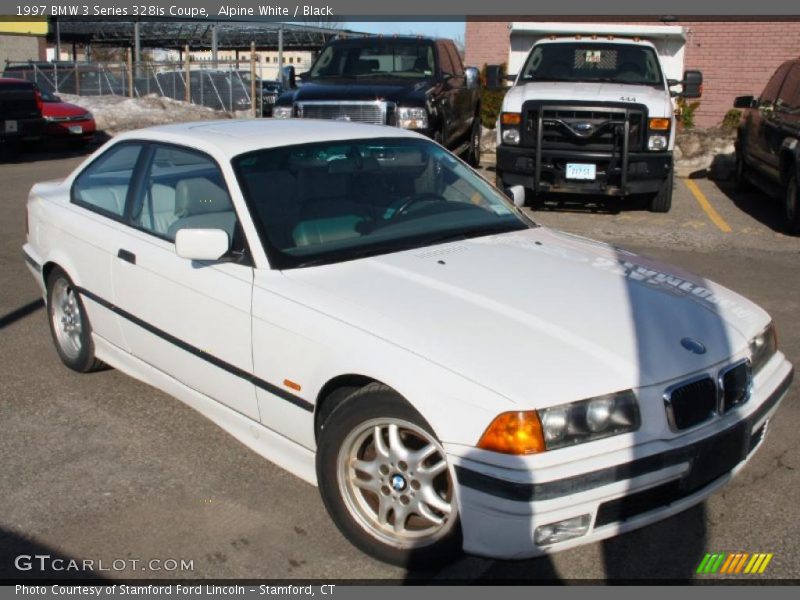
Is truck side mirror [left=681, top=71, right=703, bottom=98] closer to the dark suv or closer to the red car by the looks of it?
the dark suv

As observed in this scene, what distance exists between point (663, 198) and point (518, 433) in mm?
8954

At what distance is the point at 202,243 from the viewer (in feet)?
12.8

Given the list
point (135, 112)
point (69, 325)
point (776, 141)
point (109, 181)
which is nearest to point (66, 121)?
point (135, 112)

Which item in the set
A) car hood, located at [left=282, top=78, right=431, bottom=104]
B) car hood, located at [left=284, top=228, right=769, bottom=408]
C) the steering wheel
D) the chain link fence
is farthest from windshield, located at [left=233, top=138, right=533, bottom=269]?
the chain link fence

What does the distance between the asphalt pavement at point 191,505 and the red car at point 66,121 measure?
44.3 ft

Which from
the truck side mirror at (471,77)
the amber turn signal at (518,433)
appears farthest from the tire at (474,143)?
the amber turn signal at (518,433)

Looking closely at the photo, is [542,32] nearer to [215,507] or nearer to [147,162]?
[147,162]

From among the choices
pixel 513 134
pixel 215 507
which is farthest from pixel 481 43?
pixel 215 507

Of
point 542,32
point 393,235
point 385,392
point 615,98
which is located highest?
point 542,32

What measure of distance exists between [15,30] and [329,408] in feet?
179

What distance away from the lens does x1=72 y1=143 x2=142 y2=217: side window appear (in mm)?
4988

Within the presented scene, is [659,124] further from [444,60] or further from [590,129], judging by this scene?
[444,60]

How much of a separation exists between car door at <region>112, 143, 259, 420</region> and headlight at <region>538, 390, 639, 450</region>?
1410mm

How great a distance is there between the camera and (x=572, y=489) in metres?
3.01
